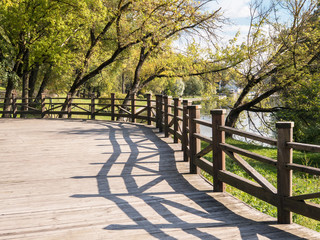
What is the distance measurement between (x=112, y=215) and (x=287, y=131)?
252 cm

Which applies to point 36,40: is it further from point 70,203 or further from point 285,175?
point 285,175

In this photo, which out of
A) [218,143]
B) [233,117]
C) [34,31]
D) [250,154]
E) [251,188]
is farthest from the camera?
[34,31]

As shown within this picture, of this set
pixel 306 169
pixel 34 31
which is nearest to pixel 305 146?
pixel 306 169

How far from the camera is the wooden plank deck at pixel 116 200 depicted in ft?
14.1

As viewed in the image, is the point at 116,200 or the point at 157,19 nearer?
the point at 116,200

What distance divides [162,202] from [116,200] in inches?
28.3

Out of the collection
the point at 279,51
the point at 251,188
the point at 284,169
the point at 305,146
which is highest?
the point at 279,51

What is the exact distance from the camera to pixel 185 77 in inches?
966

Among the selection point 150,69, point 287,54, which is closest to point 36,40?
point 150,69

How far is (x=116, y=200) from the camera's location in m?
5.58

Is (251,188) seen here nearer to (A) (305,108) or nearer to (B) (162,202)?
(B) (162,202)

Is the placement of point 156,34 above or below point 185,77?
above

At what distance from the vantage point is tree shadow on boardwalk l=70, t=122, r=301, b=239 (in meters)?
4.30

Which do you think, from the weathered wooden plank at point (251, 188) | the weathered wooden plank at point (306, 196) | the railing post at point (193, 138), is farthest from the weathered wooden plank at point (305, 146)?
the railing post at point (193, 138)
